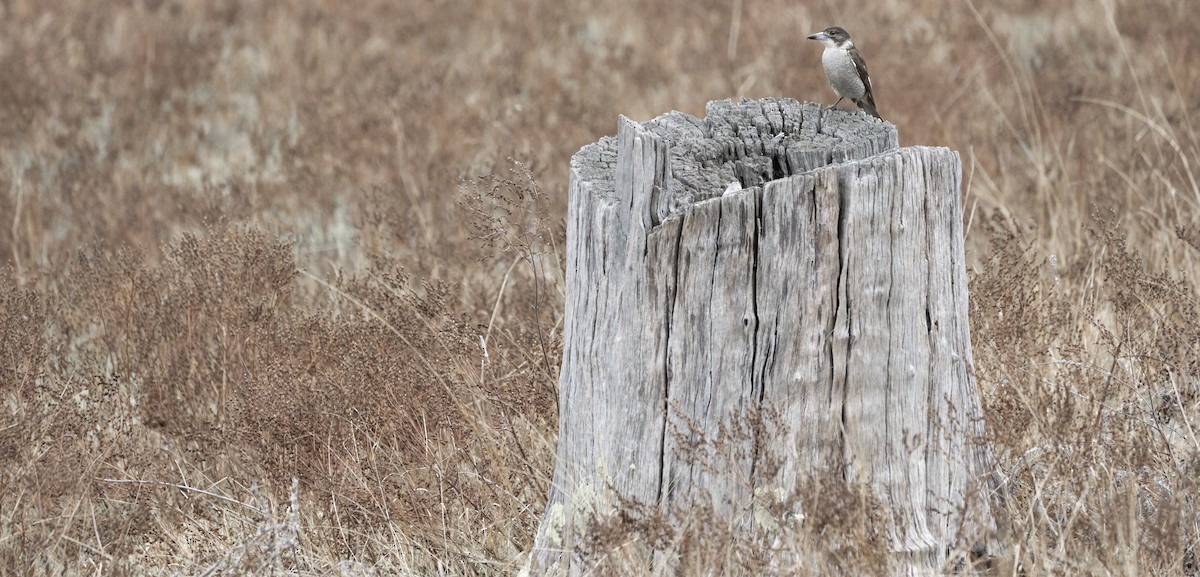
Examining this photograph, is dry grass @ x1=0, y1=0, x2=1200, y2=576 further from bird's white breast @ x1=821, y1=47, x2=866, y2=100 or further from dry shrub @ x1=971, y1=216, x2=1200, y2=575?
bird's white breast @ x1=821, y1=47, x2=866, y2=100

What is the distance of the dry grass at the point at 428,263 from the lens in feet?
10.2

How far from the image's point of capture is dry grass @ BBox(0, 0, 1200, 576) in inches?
122

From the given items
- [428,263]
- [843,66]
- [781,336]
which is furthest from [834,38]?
[781,336]

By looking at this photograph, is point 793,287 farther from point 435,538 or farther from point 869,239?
point 435,538

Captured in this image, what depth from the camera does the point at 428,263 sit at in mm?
5176

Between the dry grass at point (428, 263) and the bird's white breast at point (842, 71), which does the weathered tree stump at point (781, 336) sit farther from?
the bird's white breast at point (842, 71)

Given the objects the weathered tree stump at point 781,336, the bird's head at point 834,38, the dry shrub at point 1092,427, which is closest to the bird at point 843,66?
the bird's head at point 834,38

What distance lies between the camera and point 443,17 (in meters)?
9.51

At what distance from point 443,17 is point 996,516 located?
24.7 ft

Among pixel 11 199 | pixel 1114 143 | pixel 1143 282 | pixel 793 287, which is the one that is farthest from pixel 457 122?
pixel 793 287

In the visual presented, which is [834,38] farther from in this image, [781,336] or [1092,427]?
[781,336]

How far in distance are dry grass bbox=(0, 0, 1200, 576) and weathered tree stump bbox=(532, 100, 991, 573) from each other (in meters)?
0.15

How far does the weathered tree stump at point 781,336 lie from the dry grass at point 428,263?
0.15 metres

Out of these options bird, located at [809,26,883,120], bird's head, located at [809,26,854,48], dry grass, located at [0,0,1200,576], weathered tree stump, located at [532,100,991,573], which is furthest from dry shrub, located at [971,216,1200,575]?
bird's head, located at [809,26,854,48]
